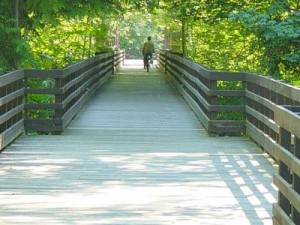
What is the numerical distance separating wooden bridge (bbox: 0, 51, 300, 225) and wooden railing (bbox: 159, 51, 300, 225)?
0.04 ft

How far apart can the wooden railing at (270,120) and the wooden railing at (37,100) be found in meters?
2.16

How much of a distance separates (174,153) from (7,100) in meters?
2.21

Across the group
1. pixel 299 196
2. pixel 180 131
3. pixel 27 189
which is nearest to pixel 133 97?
pixel 180 131

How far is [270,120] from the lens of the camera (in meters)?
9.36

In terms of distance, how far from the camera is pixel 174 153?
989 cm

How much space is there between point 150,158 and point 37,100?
4019 millimetres

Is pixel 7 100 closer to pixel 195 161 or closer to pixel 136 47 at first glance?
pixel 195 161

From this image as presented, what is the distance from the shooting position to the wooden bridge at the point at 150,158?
6.16 meters

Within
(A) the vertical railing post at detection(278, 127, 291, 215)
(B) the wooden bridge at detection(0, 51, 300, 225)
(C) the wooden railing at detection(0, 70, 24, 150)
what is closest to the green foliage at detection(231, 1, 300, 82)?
(B) the wooden bridge at detection(0, 51, 300, 225)

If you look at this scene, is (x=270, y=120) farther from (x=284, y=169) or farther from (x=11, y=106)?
(x=284, y=169)

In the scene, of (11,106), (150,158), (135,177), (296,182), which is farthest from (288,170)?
(11,106)

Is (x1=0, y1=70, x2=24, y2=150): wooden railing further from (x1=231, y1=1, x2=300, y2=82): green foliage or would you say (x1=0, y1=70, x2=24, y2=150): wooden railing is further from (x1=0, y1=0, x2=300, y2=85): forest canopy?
(x1=231, y1=1, x2=300, y2=82): green foliage

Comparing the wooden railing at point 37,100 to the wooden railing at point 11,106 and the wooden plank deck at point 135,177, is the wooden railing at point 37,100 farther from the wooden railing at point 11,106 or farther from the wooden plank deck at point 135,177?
the wooden plank deck at point 135,177

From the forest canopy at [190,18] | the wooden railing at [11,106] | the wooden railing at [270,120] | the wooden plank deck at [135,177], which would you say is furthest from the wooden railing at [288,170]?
the forest canopy at [190,18]
